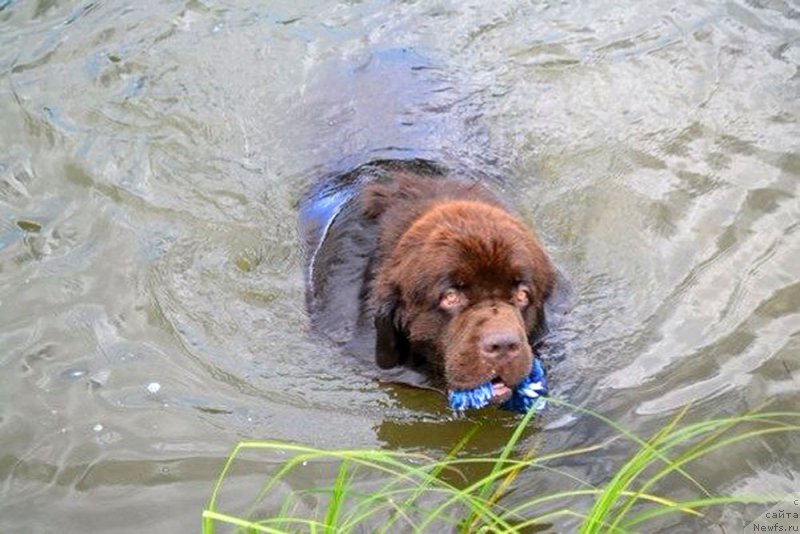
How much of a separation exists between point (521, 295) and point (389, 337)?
655 mm

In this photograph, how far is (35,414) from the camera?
467cm

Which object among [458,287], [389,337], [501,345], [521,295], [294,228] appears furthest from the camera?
[294,228]

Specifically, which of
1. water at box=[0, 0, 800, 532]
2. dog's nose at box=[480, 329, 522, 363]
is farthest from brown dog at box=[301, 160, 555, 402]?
water at box=[0, 0, 800, 532]

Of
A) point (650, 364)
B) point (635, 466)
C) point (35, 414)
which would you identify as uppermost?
point (635, 466)

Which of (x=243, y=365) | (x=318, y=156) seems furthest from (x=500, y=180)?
(x=243, y=365)

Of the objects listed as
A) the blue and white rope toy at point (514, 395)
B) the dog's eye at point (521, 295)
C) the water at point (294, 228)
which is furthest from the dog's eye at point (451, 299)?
the water at point (294, 228)

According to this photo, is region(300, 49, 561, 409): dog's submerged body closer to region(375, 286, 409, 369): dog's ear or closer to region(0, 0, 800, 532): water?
region(375, 286, 409, 369): dog's ear

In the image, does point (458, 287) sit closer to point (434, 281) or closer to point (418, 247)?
point (434, 281)

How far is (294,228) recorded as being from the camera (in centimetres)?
605

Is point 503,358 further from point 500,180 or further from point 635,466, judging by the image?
point 500,180

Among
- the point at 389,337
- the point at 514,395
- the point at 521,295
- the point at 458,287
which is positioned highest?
the point at 458,287

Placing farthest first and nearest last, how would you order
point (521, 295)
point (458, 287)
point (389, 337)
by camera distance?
point (389, 337) < point (521, 295) < point (458, 287)

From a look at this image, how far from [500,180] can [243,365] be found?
2.06 m

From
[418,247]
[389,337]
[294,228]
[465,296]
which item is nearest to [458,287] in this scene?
[465,296]
